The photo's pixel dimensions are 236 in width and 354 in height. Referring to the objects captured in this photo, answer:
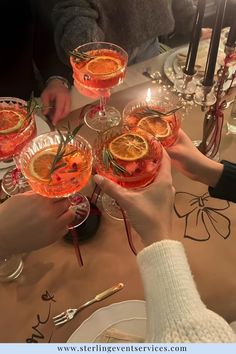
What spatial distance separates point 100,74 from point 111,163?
0.43 meters

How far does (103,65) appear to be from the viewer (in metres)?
1.29

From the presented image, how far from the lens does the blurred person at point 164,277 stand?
70 cm

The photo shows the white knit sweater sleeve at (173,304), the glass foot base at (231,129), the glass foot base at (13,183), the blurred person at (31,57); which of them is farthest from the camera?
the blurred person at (31,57)

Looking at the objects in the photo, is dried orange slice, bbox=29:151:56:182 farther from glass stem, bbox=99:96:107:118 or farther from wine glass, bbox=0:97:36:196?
glass stem, bbox=99:96:107:118

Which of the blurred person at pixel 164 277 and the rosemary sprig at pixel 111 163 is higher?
the rosemary sprig at pixel 111 163

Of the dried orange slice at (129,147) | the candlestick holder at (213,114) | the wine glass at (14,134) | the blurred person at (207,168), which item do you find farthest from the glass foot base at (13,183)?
the candlestick holder at (213,114)

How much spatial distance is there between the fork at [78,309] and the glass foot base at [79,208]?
208 mm

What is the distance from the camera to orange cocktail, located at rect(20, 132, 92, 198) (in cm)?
92

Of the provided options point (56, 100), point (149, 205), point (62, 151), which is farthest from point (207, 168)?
point (56, 100)

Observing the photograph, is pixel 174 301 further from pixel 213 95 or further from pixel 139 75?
pixel 139 75

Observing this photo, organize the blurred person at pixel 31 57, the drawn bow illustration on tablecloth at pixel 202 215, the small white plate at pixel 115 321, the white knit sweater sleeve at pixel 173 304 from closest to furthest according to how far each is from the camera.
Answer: the white knit sweater sleeve at pixel 173 304, the small white plate at pixel 115 321, the drawn bow illustration on tablecloth at pixel 202 215, the blurred person at pixel 31 57

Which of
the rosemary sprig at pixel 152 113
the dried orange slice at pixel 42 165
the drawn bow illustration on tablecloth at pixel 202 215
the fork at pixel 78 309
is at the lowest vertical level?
the fork at pixel 78 309

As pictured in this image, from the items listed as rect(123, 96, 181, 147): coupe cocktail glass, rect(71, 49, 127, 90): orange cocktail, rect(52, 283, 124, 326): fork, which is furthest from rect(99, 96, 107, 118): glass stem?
rect(52, 283, 124, 326): fork

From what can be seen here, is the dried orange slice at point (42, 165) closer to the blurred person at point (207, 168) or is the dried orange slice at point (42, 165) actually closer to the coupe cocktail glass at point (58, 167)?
the coupe cocktail glass at point (58, 167)
